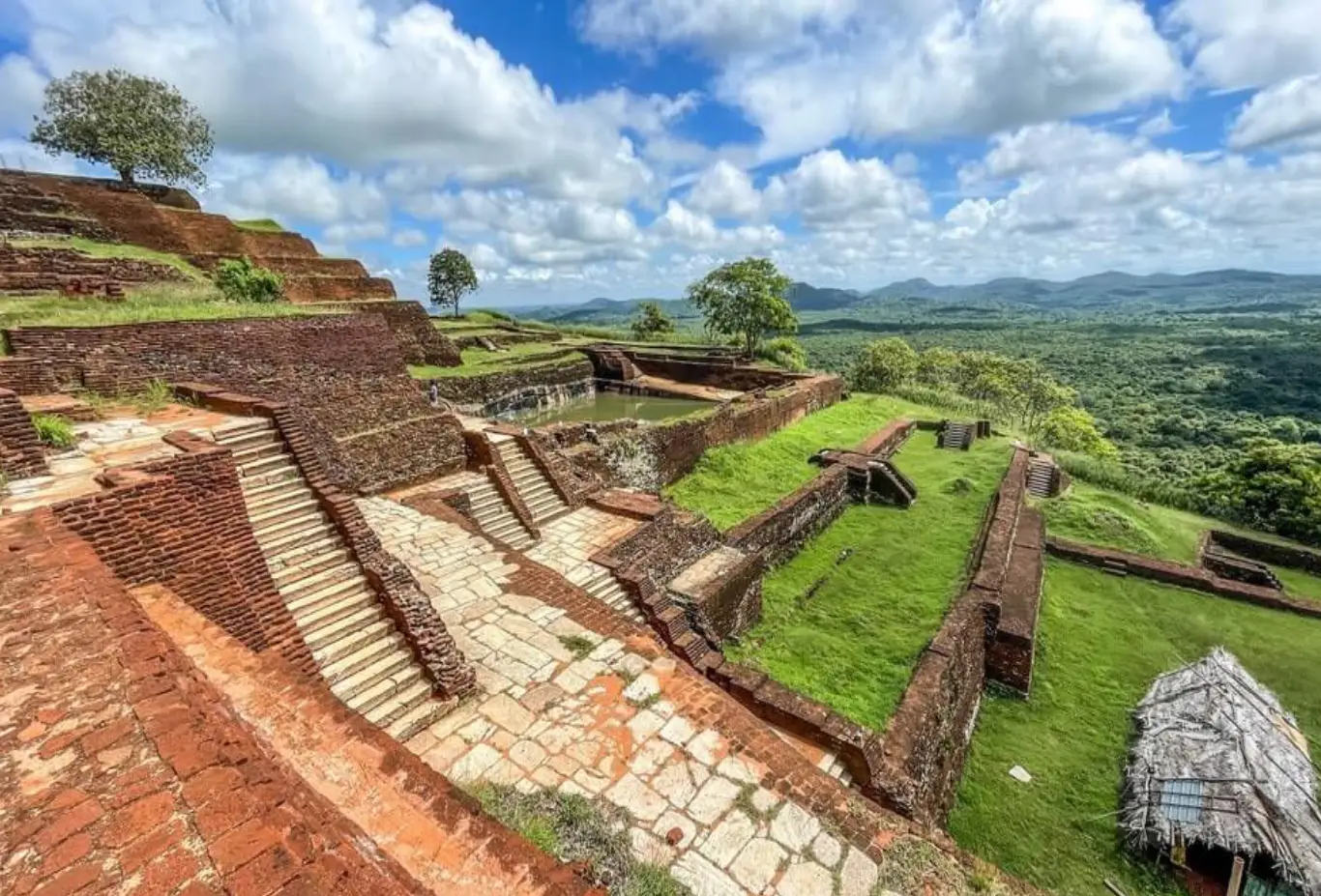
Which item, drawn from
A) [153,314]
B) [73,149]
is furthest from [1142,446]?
[73,149]

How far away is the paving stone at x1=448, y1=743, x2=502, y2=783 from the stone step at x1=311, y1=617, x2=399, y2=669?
4.86ft

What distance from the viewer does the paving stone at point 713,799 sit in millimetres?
4273

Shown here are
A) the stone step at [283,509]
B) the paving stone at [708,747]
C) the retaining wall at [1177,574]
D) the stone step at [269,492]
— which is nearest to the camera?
the paving stone at [708,747]

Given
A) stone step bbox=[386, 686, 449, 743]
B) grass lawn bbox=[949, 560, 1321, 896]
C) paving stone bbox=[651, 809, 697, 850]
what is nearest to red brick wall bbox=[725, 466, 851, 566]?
grass lawn bbox=[949, 560, 1321, 896]

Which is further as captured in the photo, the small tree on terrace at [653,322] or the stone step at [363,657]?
the small tree on terrace at [653,322]

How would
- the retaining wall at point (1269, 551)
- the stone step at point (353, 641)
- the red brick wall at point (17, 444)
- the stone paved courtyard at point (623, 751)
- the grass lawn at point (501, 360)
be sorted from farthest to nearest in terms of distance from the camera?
the grass lawn at point (501, 360)
the retaining wall at point (1269, 551)
the stone step at point (353, 641)
the red brick wall at point (17, 444)
the stone paved courtyard at point (623, 751)

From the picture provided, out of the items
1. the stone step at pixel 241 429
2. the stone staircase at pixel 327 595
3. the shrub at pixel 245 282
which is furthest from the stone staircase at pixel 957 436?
the shrub at pixel 245 282

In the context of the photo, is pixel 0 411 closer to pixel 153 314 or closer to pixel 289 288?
pixel 153 314

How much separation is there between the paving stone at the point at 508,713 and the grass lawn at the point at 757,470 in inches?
250

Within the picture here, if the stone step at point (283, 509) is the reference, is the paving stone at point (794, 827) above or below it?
below

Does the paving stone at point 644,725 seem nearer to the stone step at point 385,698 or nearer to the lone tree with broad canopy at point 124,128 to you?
the stone step at point 385,698

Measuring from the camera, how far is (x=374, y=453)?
949 cm

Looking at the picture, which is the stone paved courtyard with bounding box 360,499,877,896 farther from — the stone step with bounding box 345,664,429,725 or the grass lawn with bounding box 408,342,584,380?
the grass lawn with bounding box 408,342,584,380

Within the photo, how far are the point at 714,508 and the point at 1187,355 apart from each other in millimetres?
106447
